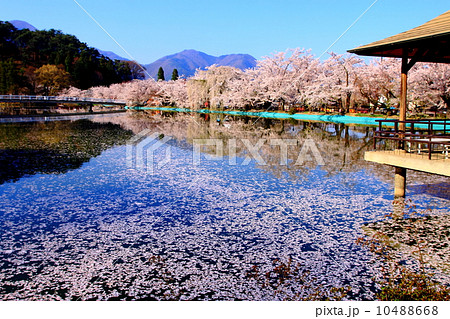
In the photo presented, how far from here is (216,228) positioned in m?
7.59

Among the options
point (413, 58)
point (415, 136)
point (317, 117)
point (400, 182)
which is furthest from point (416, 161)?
point (317, 117)

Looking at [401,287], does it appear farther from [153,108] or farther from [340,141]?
[153,108]

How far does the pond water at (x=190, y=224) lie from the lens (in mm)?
5340

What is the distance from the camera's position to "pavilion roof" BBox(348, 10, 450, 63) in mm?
8258

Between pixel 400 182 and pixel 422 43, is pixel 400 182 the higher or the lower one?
the lower one

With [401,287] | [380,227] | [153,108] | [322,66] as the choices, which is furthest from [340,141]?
[153,108]

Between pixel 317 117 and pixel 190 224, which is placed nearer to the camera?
pixel 190 224

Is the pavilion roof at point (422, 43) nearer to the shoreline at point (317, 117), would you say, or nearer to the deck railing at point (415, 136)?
the deck railing at point (415, 136)

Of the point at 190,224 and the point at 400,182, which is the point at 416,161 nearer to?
the point at 400,182
